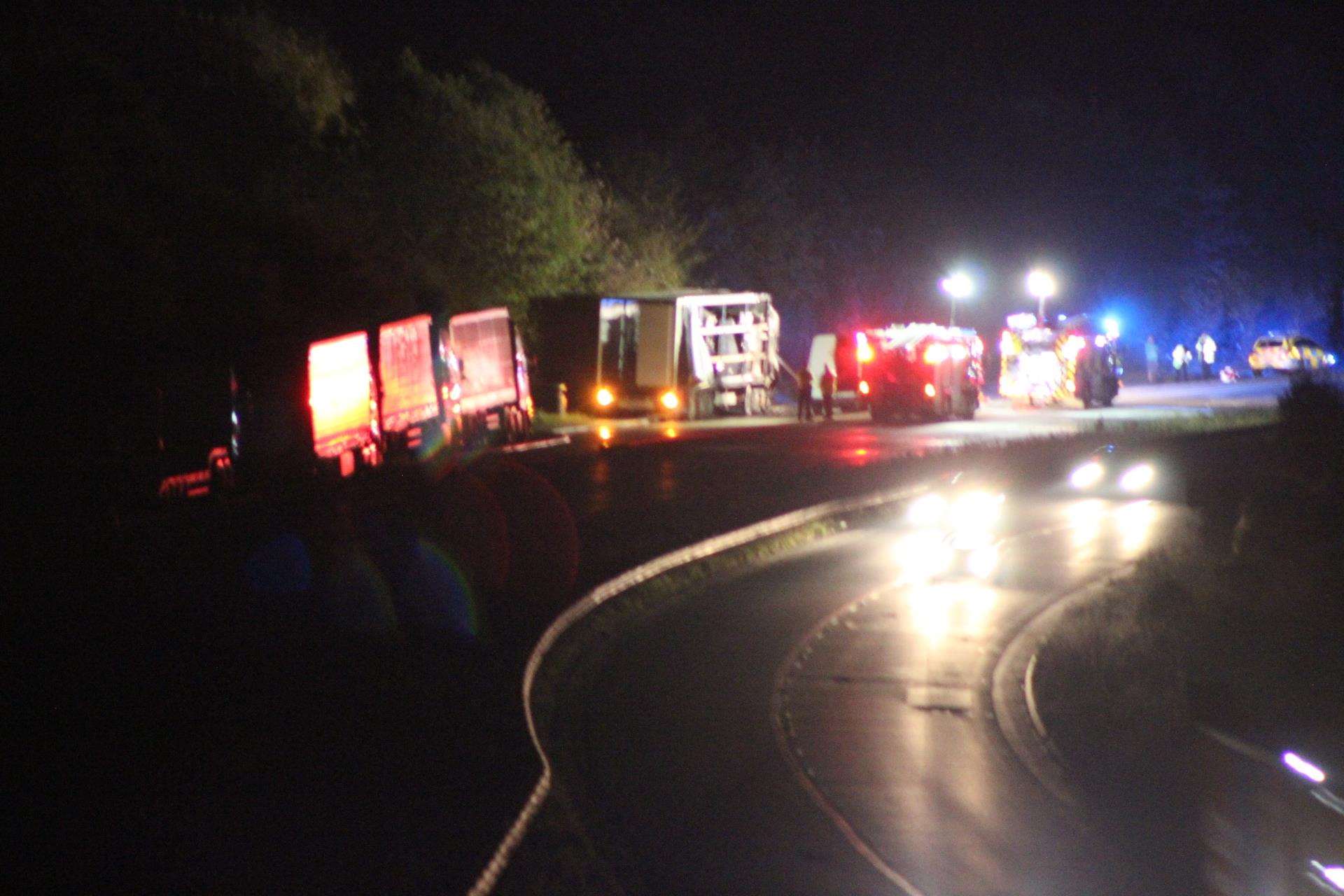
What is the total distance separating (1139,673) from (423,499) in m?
11.8

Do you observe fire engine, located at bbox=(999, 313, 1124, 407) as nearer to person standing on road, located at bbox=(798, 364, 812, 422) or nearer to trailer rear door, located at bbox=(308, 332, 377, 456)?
person standing on road, located at bbox=(798, 364, 812, 422)

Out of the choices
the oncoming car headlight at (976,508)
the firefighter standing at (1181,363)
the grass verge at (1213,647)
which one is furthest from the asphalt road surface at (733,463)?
the firefighter standing at (1181,363)

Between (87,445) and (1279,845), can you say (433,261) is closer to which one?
(87,445)

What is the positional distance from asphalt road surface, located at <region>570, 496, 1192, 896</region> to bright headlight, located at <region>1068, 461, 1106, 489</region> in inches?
300

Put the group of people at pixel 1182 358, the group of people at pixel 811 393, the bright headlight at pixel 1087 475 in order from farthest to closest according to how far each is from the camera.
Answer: the group of people at pixel 1182 358 → the group of people at pixel 811 393 → the bright headlight at pixel 1087 475

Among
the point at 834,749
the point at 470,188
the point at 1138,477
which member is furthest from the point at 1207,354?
the point at 834,749

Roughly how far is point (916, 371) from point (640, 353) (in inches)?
263

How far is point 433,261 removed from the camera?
1540 inches

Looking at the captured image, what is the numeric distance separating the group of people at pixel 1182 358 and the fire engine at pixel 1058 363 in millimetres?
15710

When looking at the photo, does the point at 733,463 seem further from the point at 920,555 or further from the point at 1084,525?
the point at 920,555

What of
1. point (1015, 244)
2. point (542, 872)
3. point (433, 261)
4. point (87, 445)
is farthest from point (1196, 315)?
point (542, 872)

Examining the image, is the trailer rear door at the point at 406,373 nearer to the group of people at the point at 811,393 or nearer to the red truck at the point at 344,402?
the red truck at the point at 344,402

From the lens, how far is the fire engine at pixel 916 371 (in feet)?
119

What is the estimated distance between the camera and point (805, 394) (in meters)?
37.9
